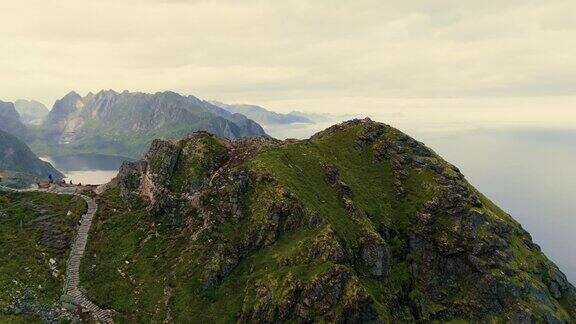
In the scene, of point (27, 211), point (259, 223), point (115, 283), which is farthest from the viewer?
→ point (27, 211)

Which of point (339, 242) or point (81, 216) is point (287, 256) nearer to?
point (339, 242)

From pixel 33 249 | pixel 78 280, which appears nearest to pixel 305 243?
pixel 78 280

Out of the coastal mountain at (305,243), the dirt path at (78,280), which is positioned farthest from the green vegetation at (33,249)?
the coastal mountain at (305,243)

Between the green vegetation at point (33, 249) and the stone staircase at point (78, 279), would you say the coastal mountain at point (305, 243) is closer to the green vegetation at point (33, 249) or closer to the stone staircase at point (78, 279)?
the stone staircase at point (78, 279)

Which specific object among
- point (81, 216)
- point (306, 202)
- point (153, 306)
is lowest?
point (153, 306)

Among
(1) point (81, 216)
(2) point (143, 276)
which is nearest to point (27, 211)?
(1) point (81, 216)

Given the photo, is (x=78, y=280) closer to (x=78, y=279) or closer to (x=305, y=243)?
(x=78, y=279)

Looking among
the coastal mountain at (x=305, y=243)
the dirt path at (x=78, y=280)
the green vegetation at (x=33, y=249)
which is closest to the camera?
the green vegetation at (x=33, y=249)

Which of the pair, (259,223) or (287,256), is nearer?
(287,256)
